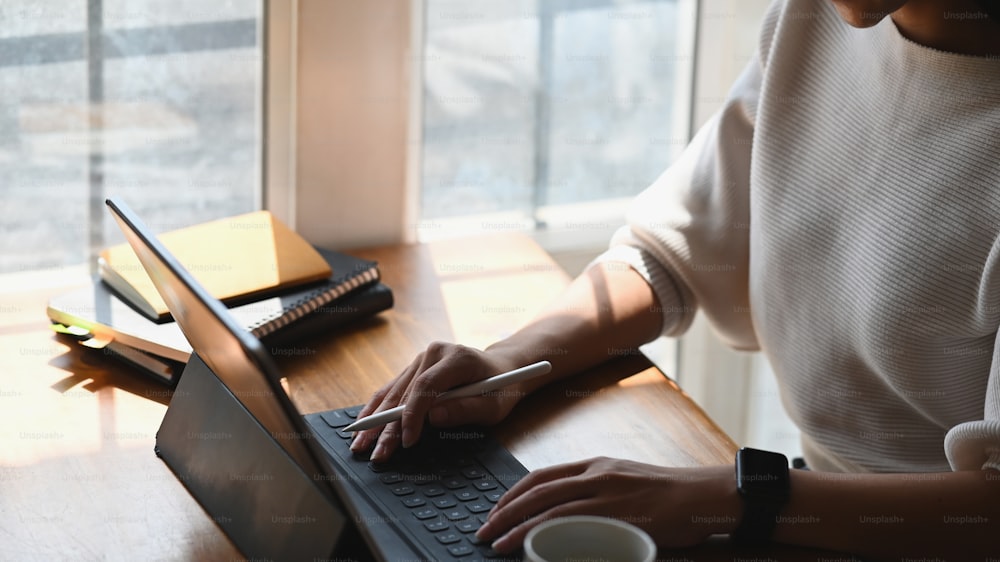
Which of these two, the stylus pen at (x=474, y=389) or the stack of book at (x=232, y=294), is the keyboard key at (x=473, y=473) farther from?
the stack of book at (x=232, y=294)

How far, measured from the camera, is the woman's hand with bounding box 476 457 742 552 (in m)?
0.88

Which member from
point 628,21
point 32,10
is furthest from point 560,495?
point 628,21

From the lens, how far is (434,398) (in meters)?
1.04

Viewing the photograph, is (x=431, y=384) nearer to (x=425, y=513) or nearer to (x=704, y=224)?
(x=425, y=513)

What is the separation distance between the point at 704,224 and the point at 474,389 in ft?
1.40

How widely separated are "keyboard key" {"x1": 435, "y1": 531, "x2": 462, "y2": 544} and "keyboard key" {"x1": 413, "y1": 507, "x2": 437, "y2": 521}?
0.09ft

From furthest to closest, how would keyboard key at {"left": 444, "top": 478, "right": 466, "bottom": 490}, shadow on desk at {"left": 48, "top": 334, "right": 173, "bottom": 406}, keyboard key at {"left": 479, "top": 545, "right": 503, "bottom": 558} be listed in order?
shadow on desk at {"left": 48, "top": 334, "right": 173, "bottom": 406}
keyboard key at {"left": 444, "top": 478, "right": 466, "bottom": 490}
keyboard key at {"left": 479, "top": 545, "right": 503, "bottom": 558}

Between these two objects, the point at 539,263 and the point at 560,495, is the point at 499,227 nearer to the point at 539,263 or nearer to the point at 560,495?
the point at 539,263

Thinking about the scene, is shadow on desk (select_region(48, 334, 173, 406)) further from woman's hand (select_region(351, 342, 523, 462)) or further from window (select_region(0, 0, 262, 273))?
window (select_region(0, 0, 262, 273))

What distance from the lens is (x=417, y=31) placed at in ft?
5.33

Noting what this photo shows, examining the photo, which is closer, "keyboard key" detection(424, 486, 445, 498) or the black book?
"keyboard key" detection(424, 486, 445, 498)

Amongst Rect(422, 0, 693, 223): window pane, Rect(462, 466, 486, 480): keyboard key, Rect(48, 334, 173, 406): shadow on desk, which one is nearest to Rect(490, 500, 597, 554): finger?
Rect(462, 466, 486, 480): keyboard key

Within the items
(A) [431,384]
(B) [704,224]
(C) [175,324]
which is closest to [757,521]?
(A) [431,384]

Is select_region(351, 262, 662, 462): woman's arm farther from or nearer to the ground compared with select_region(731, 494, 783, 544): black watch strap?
farther from the ground
